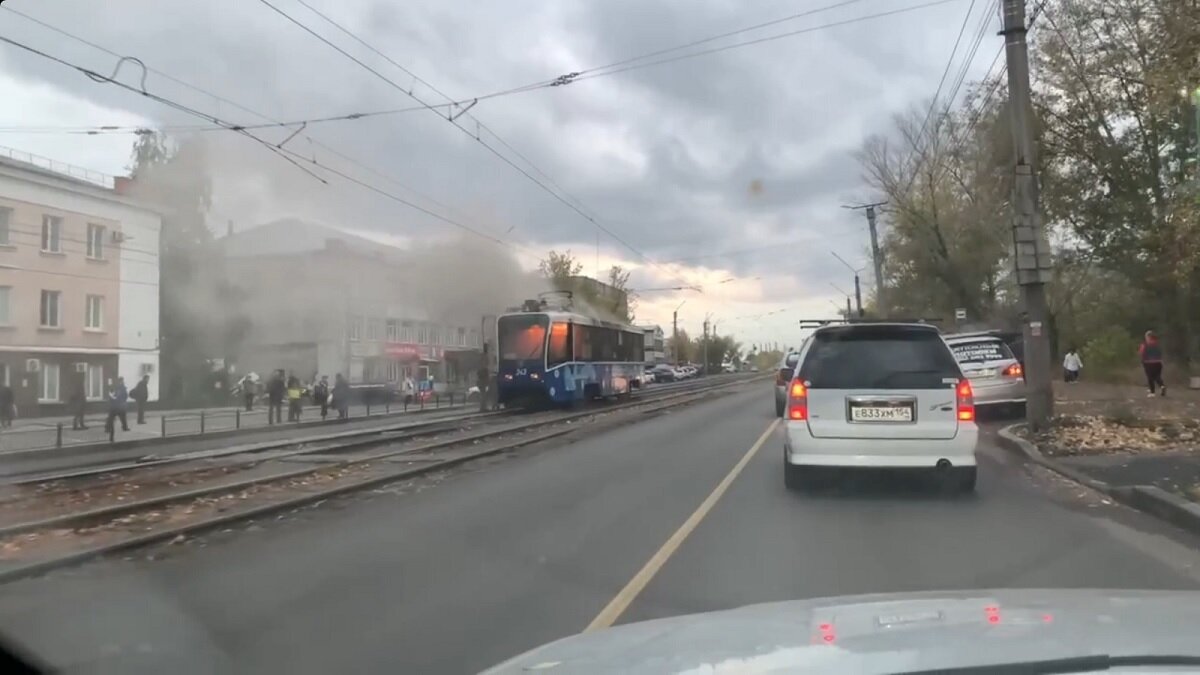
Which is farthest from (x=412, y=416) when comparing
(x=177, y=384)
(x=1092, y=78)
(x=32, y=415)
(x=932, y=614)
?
(x=932, y=614)

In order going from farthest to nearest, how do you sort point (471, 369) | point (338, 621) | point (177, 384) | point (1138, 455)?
1. point (471, 369)
2. point (177, 384)
3. point (1138, 455)
4. point (338, 621)

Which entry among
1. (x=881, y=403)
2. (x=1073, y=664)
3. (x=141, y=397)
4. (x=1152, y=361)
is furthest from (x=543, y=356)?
(x=1073, y=664)

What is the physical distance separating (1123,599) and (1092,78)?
2612 cm

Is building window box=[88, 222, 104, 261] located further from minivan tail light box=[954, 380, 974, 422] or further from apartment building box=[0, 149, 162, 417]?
minivan tail light box=[954, 380, 974, 422]

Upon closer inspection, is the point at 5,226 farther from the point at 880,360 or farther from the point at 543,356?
the point at 880,360

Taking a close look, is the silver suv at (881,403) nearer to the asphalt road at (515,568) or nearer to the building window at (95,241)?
the asphalt road at (515,568)

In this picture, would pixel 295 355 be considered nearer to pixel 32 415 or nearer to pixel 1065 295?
pixel 32 415

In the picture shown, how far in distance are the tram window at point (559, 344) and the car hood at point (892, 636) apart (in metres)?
27.4

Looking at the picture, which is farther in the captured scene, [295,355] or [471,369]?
[471,369]

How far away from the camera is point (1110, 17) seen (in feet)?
76.7

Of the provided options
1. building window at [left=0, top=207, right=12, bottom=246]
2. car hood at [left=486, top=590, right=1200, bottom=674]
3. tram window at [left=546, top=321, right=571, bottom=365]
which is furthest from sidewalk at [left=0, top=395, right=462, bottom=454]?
car hood at [left=486, top=590, right=1200, bottom=674]

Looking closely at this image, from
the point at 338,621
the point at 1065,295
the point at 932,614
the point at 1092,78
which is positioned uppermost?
the point at 1092,78

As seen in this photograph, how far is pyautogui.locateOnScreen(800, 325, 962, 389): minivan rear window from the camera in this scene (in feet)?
32.5

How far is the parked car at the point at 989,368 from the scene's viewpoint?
19750 mm
